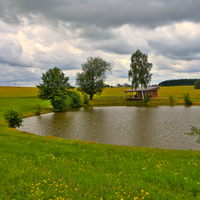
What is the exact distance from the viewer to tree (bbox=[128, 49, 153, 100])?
2552 inches

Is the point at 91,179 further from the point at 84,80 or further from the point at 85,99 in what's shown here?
the point at 84,80

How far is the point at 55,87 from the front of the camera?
185 feet

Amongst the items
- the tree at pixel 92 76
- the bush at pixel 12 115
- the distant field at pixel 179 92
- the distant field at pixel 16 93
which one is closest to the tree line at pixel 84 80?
the tree at pixel 92 76

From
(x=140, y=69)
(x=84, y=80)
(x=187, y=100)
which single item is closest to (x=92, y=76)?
(x=84, y=80)

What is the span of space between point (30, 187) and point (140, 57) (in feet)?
214

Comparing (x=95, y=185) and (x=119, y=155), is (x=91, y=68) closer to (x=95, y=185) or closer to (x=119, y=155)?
(x=119, y=155)

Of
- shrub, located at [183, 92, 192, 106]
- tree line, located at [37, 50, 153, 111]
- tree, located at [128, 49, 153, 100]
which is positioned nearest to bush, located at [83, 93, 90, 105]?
tree line, located at [37, 50, 153, 111]

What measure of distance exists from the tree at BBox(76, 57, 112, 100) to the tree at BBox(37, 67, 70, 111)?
22.1 metres

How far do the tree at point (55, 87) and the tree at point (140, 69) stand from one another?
2642 cm

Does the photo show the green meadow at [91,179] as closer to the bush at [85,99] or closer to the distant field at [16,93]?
the bush at [85,99]

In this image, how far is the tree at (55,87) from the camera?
5550cm

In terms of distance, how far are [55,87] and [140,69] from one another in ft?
110

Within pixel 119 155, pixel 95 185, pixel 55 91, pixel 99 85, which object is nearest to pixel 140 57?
pixel 99 85

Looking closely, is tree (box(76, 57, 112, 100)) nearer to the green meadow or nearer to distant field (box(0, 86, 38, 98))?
distant field (box(0, 86, 38, 98))
